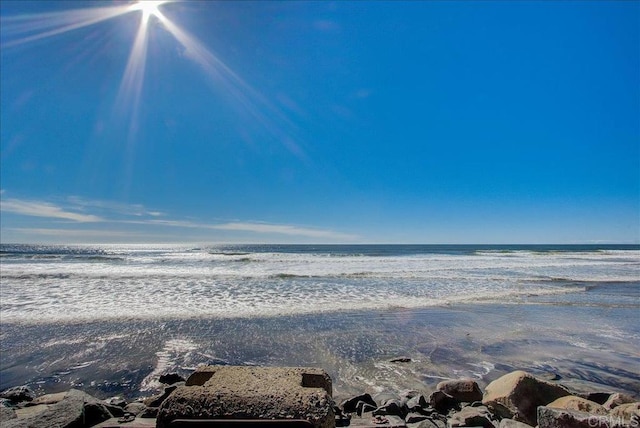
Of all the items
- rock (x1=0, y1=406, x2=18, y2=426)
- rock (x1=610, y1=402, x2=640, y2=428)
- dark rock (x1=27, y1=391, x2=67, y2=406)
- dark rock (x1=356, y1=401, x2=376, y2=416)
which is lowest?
dark rock (x1=27, y1=391, x2=67, y2=406)

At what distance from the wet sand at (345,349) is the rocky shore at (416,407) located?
2.07ft

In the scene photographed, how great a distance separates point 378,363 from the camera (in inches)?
229

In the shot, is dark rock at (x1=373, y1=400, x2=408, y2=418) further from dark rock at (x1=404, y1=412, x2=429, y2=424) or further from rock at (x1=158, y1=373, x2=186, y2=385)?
rock at (x1=158, y1=373, x2=186, y2=385)

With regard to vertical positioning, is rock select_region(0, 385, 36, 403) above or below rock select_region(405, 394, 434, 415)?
below

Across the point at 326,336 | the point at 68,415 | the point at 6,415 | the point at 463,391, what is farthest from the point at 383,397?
the point at 6,415

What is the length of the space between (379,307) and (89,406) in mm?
8353

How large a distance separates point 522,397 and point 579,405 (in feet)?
1.86

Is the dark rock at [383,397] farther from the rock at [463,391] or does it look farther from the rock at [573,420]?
the rock at [573,420]

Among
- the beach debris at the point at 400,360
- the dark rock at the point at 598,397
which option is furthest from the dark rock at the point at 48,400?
the dark rock at the point at 598,397

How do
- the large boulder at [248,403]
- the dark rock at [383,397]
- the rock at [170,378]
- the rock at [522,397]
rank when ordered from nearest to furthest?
the large boulder at [248,403] < the rock at [522,397] < the dark rock at [383,397] < the rock at [170,378]

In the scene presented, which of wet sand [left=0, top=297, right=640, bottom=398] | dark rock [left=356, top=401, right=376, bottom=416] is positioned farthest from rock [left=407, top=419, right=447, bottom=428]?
wet sand [left=0, top=297, right=640, bottom=398]

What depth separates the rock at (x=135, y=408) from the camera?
3928 millimetres

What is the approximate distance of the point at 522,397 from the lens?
389cm

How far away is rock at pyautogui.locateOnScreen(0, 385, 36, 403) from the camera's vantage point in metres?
4.40
